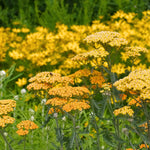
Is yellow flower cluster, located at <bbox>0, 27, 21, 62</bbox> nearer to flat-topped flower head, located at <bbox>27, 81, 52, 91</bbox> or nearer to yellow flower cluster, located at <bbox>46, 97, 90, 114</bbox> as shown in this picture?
flat-topped flower head, located at <bbox>27, 81, 52, 91</bbox>

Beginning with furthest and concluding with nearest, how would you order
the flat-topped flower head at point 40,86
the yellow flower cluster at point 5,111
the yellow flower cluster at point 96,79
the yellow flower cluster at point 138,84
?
the yellow flower cluster at point 96,79
the flat-topped flower head at point 40,86
the yellow flower cluster at point 5,111
the yellow flower cluster at point 138,84

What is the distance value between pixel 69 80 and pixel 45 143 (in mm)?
1076

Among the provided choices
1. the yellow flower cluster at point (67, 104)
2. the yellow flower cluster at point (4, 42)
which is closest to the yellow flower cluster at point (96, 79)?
the yellow flower cluster at point (67, 104)

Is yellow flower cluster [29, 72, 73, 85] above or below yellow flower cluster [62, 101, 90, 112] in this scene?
above

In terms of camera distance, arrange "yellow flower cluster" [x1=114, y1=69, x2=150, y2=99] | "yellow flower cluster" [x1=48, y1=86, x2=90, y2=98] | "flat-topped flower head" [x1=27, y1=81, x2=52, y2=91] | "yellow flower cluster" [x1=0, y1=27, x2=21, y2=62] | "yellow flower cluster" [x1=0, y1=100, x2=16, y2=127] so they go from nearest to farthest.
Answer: "yellow flower cluster" [x1=114, y1=69, x2=150, y2=99]
"yellow flower cluster" [x1=0, y1=100, x2=16, y2=127]
"yellow flower cluster" [x1=48, y1=86, x2=90, y2=98]
"flat-topped flower head" [x1=27, y1=81, x2=52, y2=91]
"yellow flower cluster" [x1=0, y1=27, x2=21, y2=62]

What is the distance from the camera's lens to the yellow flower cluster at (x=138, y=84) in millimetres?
1865

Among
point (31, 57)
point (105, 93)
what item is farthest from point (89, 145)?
point (31, 57)

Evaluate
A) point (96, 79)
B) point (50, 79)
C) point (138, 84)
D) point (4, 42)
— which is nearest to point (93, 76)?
point (96, 79)

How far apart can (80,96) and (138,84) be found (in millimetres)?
630

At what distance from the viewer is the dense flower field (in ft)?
7.07

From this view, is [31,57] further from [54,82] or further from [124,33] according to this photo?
[54,82]

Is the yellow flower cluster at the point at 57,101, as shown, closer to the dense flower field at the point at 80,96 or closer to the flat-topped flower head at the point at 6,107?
the dense flower field at the point at 80,96

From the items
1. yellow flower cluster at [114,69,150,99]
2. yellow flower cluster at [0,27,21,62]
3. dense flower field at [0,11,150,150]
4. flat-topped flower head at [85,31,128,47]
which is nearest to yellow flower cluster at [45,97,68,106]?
dense flower field at [0,11,150,150]

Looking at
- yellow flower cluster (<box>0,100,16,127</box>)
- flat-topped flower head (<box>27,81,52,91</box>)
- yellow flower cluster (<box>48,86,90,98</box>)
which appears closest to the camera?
yellow flower cluster (<box>0,100,16,127</box>)
